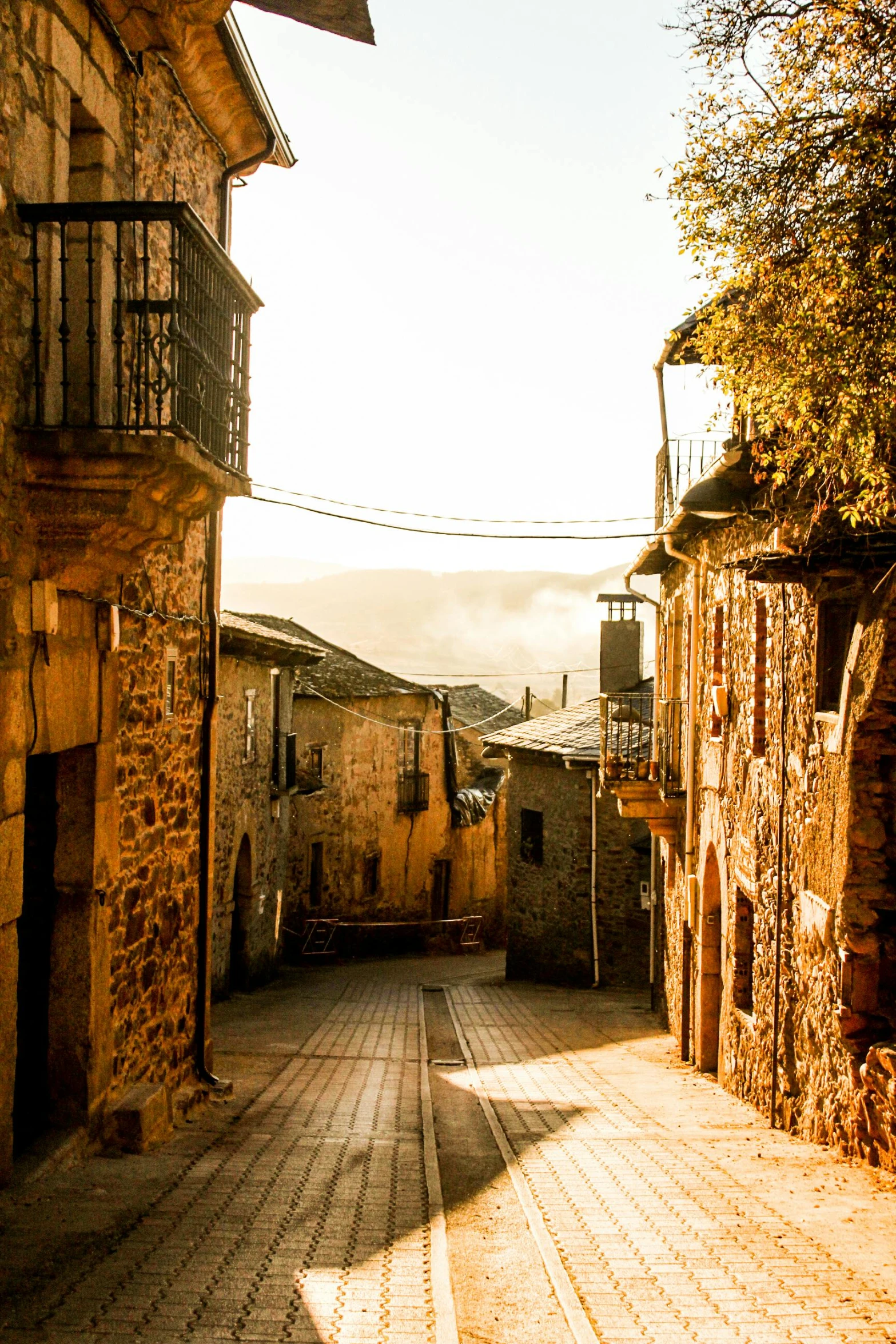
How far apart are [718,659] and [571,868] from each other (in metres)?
9.66

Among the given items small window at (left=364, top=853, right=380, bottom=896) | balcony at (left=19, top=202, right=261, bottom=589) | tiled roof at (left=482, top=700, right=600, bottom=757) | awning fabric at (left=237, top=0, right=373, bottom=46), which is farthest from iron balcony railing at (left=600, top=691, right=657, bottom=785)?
small window at (left=364, top=853, right=380, bottom=896)

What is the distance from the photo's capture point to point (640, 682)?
23.7 metres

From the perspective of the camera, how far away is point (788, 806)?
9078mm

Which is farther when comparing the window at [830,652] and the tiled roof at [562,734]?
the tiled roof at [562,734]

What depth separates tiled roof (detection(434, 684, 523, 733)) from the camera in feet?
113

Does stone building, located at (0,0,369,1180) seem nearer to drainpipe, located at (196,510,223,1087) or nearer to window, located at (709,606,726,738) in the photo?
drainpipe, located at (196,510,223,1087)

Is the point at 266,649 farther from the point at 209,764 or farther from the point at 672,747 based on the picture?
the point at 209,764

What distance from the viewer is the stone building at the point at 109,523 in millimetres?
5586

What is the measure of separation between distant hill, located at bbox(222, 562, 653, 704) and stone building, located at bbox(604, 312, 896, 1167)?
61.9 m

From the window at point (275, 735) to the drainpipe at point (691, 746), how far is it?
8798 millimetres

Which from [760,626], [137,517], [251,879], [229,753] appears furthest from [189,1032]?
[251,879]

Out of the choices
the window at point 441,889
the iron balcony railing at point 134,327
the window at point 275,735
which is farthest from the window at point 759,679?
the window at point 441,889

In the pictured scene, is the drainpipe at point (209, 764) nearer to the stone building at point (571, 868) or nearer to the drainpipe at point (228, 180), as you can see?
the drainpipe at point (228, 180)

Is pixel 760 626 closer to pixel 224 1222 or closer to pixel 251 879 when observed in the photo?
pixel 224 1222
